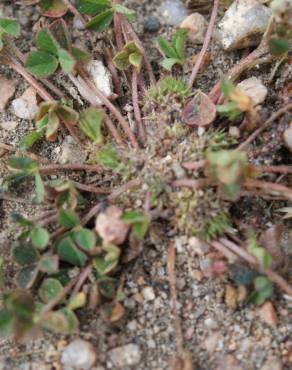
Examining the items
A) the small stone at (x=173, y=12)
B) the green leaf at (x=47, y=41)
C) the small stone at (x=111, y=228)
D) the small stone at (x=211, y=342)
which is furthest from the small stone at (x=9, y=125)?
the small stone at (x=211, y=342)

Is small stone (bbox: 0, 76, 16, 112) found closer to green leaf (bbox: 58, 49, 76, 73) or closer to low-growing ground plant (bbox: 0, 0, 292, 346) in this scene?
low-growing ground plant (bbox: 0, 0, 292, 346)

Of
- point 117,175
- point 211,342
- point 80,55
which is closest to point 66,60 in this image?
point 80,55

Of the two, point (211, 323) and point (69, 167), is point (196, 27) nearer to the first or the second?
point (69, 167)

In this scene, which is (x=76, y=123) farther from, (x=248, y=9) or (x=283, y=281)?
(x=283, y=281)

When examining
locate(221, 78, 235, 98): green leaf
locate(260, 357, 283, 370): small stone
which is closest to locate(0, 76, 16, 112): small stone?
locate(221, 78, 235, 98): green leaf

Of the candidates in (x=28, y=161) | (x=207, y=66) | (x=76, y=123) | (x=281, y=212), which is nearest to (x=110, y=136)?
(x=76, y=123)

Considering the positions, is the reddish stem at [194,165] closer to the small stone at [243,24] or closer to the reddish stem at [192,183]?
the reddish stem at [192,183]

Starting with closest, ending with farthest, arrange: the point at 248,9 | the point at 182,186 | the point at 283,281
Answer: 1. the point at 283,281
2. the point at 182,186
3. the point at 248,9
